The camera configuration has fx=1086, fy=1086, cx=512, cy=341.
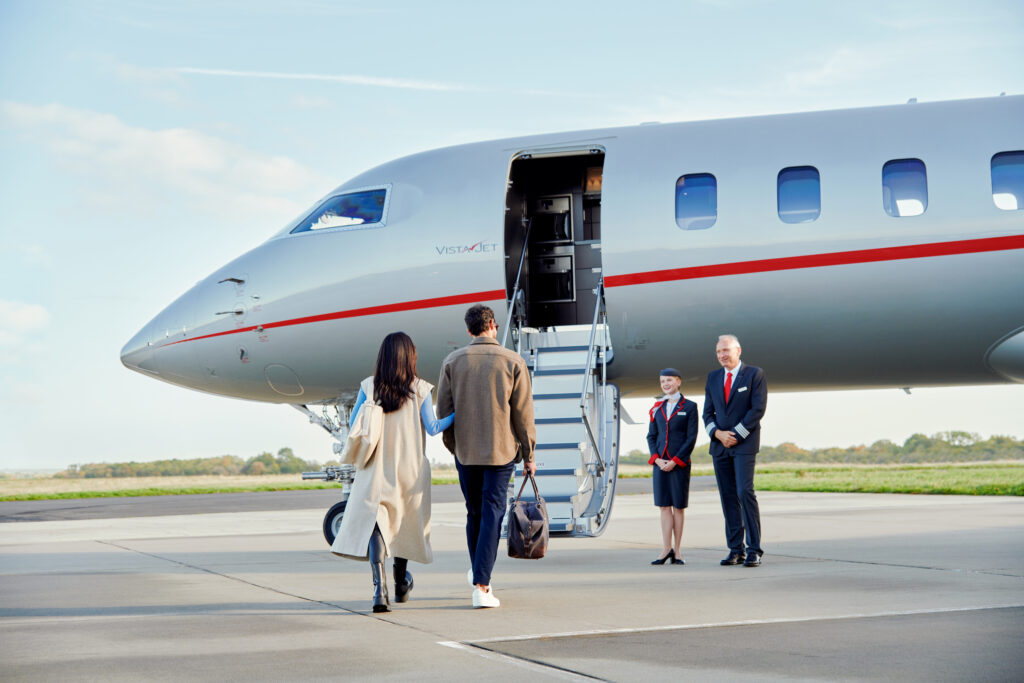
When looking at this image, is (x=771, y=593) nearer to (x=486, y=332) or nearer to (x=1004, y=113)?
(x=486, y=332)

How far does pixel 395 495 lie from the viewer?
6602mm

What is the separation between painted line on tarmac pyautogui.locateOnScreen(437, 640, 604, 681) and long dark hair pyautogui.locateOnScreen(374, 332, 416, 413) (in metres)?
1.70

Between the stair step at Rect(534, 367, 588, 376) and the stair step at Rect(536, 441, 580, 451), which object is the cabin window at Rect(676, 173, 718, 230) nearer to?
the stair step at Rect(534, 367, 588, 376)

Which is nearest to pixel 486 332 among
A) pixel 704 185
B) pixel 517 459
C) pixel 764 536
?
pixel 517 459

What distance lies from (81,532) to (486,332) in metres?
10.2

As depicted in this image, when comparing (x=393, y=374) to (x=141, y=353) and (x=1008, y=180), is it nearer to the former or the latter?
(x=1008, y=180)

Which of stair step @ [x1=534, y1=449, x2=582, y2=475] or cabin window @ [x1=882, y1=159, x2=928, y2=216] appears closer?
stair step @ [x1=534, y1=449, x2=582, y2=475]

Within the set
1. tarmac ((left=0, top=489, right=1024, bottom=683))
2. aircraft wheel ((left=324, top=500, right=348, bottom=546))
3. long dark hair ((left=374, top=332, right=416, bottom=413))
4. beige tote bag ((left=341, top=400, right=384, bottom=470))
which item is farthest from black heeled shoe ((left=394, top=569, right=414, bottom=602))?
aircraft wheel ((left=324, top=500, right=348, bottom=546))

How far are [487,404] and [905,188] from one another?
5.74 metres

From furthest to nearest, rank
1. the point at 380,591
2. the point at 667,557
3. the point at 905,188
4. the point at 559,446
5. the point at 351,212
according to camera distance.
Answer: the point at 351,212 → the point at 905,188 → the point at 559,446 → the point at 667,557 → the point at 380,591

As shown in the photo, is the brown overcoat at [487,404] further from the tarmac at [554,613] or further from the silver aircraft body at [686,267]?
the silver aircraft body at [686,267]

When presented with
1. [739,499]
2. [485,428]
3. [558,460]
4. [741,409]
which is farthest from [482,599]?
[558,460]

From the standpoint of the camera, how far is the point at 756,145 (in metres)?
11.0

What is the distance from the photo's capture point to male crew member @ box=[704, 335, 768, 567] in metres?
8.56
